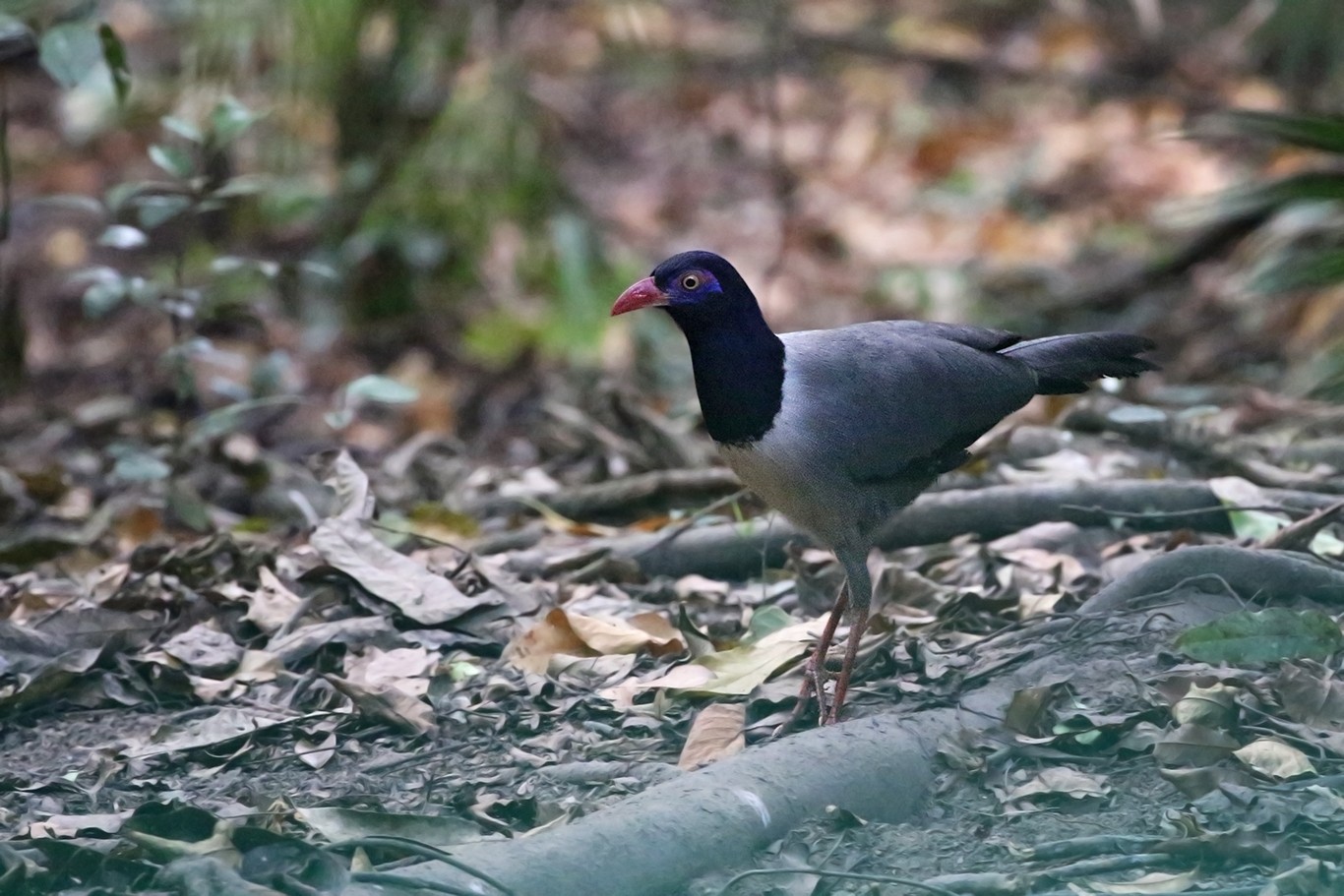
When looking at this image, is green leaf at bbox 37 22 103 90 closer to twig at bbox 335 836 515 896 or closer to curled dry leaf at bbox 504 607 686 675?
curled dry leaf at bbox 504 607 686 675

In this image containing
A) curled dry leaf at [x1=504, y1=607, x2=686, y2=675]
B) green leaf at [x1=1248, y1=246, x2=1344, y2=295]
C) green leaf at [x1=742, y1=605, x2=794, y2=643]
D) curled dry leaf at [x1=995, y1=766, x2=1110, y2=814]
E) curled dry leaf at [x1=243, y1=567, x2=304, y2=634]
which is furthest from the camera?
green leaf at [x1=1248, y1=246, x2=1344, y2=295]

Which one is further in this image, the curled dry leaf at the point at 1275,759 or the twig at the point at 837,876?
the curled dry leaf at the point at 1275,759

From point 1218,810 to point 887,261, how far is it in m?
7.23

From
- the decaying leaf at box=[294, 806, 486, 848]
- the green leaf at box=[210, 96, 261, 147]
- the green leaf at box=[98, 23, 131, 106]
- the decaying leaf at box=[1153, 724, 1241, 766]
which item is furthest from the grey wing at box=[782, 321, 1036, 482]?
the green leaf at box=[98, 23, 131, 106]

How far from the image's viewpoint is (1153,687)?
3617 mm

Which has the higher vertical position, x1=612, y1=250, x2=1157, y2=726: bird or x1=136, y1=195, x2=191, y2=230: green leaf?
x1=136, y1=195, x2=191, y2=230: green leaf

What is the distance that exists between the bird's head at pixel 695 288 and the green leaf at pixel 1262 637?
52.1 inches

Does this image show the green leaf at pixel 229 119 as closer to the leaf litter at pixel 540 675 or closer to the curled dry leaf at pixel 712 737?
the leaf litter at pixel 540 675

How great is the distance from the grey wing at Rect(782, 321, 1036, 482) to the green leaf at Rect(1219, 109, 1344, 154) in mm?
1889

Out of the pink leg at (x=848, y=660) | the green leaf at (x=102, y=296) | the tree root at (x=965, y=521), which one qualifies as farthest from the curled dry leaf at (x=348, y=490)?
the pink leg at (x=848, y=660)

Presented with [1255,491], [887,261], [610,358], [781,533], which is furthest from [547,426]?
[887,261]

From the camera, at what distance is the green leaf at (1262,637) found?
11.1 feet

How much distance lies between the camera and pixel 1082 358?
4254 millimetres

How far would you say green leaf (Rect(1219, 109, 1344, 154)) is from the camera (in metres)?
5.48
